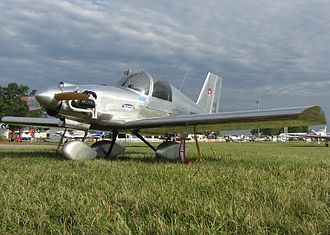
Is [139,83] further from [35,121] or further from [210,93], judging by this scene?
[210,93]

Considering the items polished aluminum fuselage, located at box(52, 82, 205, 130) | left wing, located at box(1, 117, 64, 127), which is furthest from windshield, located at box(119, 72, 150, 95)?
left wing, located at box(1, 117, 64, 127)

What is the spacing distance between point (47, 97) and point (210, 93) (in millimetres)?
7473

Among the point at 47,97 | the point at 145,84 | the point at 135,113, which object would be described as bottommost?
the point at 135,113

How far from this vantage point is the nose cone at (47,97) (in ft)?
22.3

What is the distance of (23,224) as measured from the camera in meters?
2.22

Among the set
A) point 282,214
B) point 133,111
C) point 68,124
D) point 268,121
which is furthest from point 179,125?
point 282,214

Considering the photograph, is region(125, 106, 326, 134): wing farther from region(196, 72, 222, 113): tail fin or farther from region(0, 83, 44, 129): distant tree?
region(0, 83, 44, 129): distant tree

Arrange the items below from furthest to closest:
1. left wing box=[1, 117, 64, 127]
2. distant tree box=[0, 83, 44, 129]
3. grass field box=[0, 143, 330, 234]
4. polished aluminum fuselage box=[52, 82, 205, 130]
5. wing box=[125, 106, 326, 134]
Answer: distant tree box=[0, 83, 44, 129], left wing box=[1, 117, 64, 127], polished aluminum fuselage box=[52, 82, 205, 130], wing box=[125, 106, 326, 134], grass field box=[0, 143, 330, 234]

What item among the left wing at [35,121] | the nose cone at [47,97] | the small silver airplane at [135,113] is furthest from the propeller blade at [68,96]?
the left wing at [35,121]

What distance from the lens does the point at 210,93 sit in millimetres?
12969

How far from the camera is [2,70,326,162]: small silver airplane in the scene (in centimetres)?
686

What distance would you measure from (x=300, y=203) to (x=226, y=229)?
0.99 metres

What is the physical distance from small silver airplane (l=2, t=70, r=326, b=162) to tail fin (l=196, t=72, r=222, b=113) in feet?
9.58

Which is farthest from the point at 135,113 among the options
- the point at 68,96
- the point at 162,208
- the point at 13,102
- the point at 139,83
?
the point at 13,102
